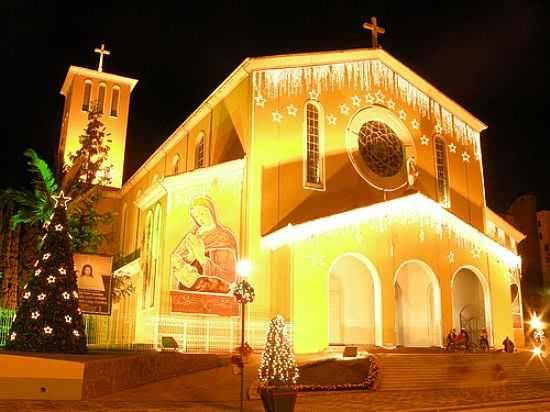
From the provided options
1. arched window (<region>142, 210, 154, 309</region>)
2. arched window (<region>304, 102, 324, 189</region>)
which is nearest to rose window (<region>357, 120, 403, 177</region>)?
arched window (<region>304, 102, 324, 189</region>)

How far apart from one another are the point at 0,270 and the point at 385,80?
747 inches

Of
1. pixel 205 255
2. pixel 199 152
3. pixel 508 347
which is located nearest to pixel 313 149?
pixel 205 255

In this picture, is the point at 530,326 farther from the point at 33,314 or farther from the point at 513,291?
the point at 33,314

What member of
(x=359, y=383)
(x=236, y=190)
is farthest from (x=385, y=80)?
(x=359, y=383)

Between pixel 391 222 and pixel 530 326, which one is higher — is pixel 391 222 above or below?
above

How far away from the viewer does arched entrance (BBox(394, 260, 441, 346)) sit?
2492 centimetres

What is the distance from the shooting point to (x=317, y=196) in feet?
76.2

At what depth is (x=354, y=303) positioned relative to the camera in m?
24.0

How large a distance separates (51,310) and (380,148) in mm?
15927

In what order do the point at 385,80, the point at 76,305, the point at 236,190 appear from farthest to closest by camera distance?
1. the point at 385,80
2. the point at 236,190
3. the point at 76,305

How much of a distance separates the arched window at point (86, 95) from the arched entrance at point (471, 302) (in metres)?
24.9

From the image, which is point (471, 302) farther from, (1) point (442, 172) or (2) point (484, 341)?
(1) point (442, 172)

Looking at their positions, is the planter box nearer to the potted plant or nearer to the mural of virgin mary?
the potted plant

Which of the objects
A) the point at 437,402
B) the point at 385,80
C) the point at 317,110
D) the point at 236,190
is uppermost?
the point at 385,80
